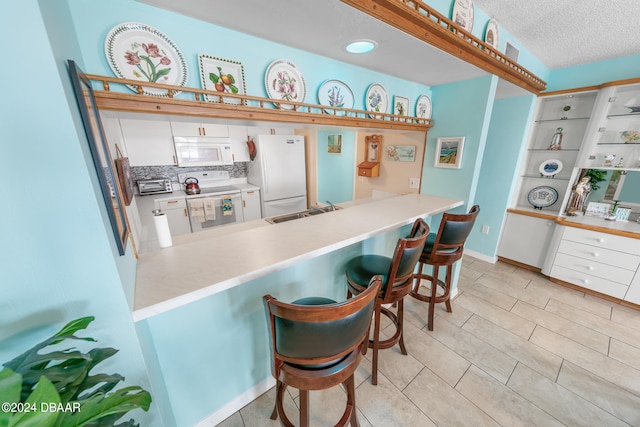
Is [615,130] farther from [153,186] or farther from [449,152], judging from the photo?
[153,186]

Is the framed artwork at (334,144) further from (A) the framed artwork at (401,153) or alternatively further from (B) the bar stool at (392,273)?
(B) the bar stool at (392,273)

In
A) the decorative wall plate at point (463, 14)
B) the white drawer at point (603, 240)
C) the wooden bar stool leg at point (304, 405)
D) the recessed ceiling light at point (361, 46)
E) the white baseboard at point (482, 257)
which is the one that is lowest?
the white baseboard at point (482, 257)

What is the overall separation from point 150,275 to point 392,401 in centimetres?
158

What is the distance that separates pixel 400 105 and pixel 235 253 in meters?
1.84

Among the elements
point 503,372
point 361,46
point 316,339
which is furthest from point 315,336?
point 503,372

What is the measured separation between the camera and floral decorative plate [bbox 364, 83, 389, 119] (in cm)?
174

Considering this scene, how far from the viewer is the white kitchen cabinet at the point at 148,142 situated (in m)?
2.81

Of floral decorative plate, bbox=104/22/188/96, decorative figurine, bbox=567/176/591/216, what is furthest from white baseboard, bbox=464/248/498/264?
floral decorative plate, bbox=104/22/188/96

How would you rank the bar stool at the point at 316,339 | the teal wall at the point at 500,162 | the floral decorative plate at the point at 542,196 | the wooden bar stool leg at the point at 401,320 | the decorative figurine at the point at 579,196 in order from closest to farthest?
the bar stool at the point at 316,339 < the wooden bar stool leg at the point at 401,320 < the decorative figurine at the point at 579,196 < the teal wall at the point at 500,162 < the floral decorative plate at the point at 542,196

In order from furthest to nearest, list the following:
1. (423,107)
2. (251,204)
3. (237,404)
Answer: (251,204)
(423,107)
(237,404)

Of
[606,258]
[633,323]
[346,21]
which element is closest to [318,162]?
[346,21]

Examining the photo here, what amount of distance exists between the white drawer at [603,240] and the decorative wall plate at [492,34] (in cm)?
217

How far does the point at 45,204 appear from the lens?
21.5 inches

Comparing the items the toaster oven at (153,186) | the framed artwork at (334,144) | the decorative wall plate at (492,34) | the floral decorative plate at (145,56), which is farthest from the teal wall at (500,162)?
the toaster oven at (153,186)
